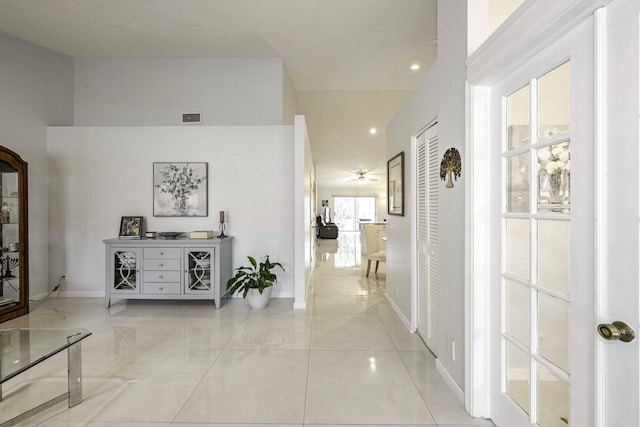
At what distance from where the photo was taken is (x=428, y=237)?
3.05 metres

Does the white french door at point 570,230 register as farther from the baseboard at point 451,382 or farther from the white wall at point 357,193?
the white wall at point 357,193

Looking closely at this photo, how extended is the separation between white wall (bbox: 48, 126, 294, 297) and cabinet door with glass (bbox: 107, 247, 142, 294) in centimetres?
58

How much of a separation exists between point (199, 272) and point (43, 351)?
7.79 feet

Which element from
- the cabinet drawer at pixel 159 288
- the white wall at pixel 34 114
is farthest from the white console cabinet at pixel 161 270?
the white wall at pixel 34 114

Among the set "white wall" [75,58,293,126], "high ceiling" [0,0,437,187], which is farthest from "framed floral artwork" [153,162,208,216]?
"high ceiling" [0,0,437,187]

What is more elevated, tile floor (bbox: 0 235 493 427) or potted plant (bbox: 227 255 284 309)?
potted plant (bbox: 227 255 284 309)

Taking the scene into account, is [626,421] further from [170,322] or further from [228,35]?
[228,35]

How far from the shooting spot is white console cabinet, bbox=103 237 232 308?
14.4 feet

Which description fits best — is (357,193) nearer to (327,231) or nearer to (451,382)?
(327,231)

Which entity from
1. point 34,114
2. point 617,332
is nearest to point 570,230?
point 617,332

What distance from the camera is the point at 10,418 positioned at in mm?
2037

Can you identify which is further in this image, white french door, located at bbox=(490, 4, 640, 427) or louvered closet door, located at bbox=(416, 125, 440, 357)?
louvered closet door, located at bbox=(416, 125, 440, 357)

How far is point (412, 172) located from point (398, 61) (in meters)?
2.47

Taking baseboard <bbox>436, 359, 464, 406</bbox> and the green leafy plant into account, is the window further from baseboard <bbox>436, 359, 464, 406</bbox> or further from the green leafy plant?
baseboard <bbox>436, 359, 464, 406</bbox>
